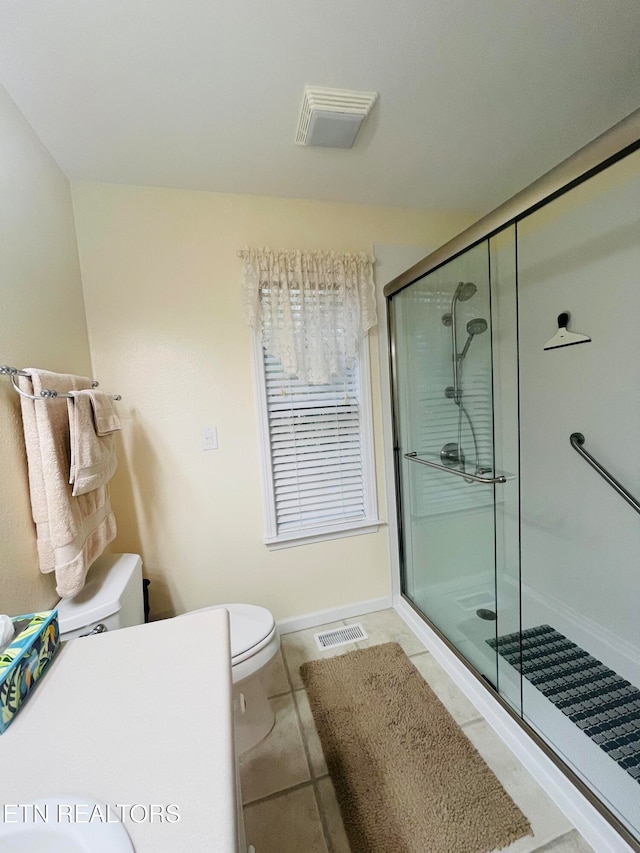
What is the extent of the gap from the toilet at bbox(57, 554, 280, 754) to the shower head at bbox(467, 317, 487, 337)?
156cm

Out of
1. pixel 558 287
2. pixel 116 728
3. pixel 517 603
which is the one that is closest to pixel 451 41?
pixel 558 287

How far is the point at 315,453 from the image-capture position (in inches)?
75.0

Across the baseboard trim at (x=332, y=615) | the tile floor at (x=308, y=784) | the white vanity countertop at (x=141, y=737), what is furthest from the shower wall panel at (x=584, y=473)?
the white vanity countertop at (x=141, y=737)

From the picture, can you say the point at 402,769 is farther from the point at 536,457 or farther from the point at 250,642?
the point at 536,457

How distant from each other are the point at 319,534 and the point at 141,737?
1.39 m

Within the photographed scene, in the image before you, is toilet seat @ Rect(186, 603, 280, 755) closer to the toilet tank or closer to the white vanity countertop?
the toilet tank

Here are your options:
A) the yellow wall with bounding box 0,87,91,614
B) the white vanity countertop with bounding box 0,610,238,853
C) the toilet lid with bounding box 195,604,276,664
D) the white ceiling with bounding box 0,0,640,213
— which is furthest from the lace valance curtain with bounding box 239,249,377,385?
the white vanity countertop with bounding box 0,610,238,853

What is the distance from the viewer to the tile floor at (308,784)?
101cm

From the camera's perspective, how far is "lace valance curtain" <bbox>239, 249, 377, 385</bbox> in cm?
170

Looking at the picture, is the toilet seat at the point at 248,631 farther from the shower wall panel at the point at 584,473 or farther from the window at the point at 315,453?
the shower wall panel at the point at 584,473

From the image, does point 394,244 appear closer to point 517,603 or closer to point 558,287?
point 558,287

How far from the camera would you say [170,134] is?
4.34 feet

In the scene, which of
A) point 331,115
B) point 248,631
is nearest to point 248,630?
point 248,631

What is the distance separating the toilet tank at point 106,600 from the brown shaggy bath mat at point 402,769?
87 centimetres
